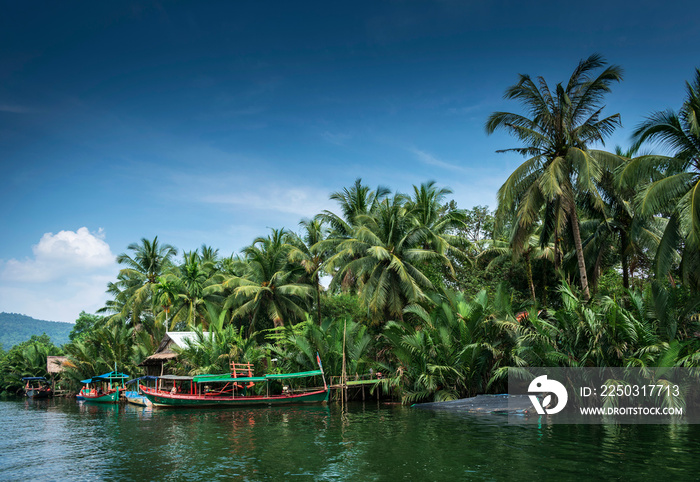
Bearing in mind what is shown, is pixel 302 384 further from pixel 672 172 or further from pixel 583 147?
pixel 672 172

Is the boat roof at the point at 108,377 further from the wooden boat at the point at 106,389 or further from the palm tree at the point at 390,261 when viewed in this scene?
the palm tree at the point at 390,261

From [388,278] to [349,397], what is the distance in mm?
7919

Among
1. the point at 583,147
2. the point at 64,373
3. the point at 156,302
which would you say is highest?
the point at 583,147

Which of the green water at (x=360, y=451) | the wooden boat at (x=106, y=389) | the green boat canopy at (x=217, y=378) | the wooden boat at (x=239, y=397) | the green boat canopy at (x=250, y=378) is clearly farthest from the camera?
the wooden boat at (x=106, y=389)

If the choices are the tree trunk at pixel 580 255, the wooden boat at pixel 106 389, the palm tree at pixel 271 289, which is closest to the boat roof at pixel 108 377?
the wooden boat at pixel 106 389

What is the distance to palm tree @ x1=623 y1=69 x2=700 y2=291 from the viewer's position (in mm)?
16641

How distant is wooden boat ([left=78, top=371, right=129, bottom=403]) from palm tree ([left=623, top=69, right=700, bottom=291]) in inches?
1402

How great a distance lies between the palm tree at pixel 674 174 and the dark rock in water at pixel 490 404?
6858 mm

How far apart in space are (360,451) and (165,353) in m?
28.0

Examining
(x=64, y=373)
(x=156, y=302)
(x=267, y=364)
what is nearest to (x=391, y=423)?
(x=267, y=364)

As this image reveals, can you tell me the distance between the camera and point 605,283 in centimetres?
2831

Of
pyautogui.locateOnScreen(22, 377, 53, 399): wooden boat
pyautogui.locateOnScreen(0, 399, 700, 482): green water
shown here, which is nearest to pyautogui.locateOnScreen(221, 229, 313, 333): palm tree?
pyautogui.locateOnScreen(0, 399, 700, 482): green water

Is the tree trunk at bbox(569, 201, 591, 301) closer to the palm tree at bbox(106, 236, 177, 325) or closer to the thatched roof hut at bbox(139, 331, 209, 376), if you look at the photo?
the thatched roof hut at bbox(139, 331, 209, 376)

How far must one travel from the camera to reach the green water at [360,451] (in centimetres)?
1075
